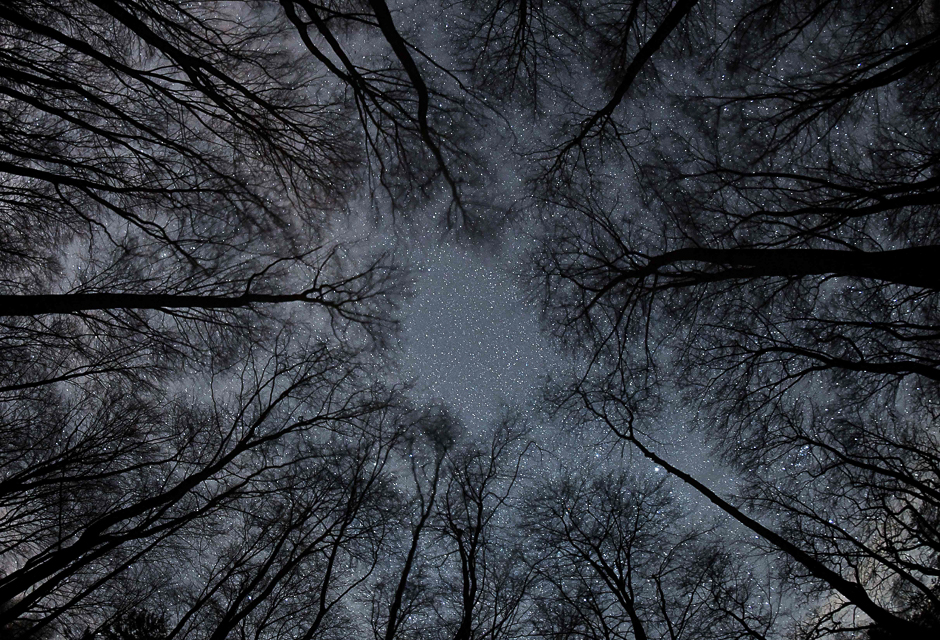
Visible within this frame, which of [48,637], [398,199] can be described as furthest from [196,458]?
[48,637]

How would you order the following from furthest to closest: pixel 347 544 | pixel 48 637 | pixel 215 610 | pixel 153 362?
pixel 48 637 < pixel 215 610 < pixel 347 544 < pixel 153 362

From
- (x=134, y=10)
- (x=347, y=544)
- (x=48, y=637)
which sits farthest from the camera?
(x=48, y=637)

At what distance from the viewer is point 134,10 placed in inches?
189

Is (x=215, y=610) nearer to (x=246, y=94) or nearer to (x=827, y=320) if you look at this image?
(x=246, y=94)

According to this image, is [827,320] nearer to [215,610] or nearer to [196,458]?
[196,458]

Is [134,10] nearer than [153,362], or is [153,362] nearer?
[134,10]

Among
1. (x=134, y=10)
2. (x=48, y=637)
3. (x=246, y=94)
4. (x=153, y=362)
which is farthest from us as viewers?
(x=48, y=637)

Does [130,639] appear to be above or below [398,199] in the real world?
below

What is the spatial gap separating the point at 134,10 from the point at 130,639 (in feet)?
28.5

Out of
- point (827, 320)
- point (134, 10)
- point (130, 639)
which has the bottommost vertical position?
point (130, 639)

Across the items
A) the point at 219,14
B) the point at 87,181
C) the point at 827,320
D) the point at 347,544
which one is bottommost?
the point at 347,544

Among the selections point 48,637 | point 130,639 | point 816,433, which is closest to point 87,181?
point 130,639

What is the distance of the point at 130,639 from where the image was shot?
6027 mm

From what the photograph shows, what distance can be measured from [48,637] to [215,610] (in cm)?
420
